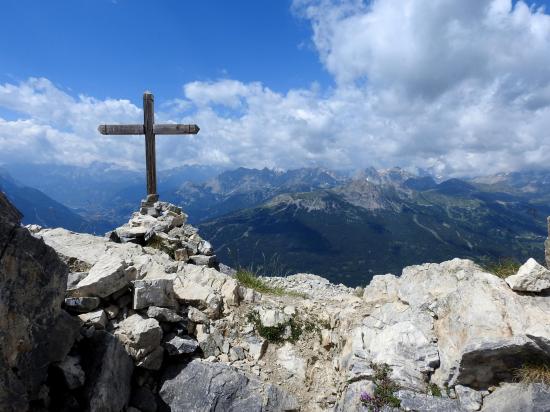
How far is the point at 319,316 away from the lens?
1071 centimetres

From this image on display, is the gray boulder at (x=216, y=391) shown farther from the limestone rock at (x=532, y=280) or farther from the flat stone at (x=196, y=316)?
the limestone rock at (x=532, y=280)

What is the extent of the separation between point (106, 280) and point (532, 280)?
384 inches

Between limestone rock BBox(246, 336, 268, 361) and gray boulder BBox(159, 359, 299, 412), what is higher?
limestone rock BBox(246, 336, 268, 361)

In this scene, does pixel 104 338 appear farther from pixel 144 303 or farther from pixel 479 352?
pixel 479 352

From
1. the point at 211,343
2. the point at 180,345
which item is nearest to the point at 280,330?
the point at 211,343

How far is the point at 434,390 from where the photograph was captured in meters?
7.36

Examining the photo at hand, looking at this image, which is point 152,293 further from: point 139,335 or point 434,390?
point 434,390

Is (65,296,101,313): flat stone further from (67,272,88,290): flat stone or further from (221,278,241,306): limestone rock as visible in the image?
(221,278,241,306): limestone rock

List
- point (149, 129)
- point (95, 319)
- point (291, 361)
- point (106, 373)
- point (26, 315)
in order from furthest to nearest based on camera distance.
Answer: point (149, 129) → point (291, 361) → point (95, 319) → point (106, 373) → point (26, 315)

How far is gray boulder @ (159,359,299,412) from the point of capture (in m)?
7.60

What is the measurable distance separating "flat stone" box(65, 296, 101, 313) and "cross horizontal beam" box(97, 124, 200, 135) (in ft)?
34.0

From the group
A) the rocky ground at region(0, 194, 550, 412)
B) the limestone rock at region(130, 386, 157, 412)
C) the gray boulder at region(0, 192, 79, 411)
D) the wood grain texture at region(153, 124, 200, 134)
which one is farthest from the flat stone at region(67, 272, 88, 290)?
the wood grain texture at region(153, 124, 200, 134)

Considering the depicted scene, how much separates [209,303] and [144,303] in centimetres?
187

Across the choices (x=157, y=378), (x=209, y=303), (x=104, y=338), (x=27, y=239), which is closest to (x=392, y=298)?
(x=209, y=303)
